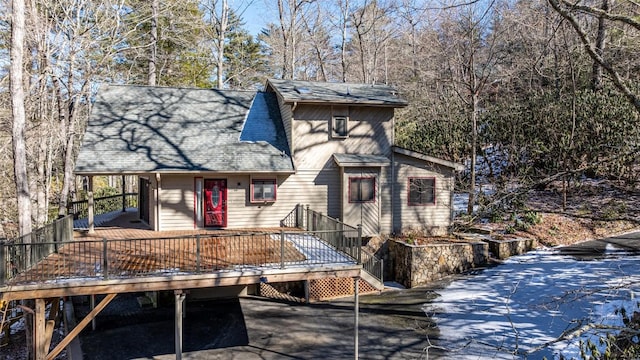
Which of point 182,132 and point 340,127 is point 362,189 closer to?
point 340,127

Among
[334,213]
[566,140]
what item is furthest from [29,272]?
[566,140]

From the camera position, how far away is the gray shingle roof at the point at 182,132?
14.6 m

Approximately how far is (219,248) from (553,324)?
372 inches

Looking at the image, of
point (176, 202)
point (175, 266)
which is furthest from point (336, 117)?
point (175, 266)

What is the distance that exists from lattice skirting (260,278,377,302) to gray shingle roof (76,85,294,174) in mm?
4425

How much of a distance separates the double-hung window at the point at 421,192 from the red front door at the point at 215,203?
291 inches

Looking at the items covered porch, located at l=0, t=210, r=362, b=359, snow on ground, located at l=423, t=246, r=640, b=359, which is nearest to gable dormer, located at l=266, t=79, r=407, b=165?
covered porch, located at l=0, t=210, r=362, b=359

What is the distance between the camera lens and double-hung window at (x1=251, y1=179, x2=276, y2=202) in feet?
52.1

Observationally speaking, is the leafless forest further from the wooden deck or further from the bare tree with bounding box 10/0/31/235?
the wooden deck

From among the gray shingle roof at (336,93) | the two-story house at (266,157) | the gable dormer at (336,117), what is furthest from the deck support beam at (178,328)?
the gray shingle roof at (336,93)

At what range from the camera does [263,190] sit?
1602 cm

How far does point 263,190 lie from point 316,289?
13.6ft

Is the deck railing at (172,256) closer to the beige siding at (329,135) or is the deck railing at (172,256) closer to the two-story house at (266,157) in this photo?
the two-story house at (266,157)

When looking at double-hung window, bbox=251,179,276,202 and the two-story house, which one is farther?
double-hung window, bbox=251,179,276,202
